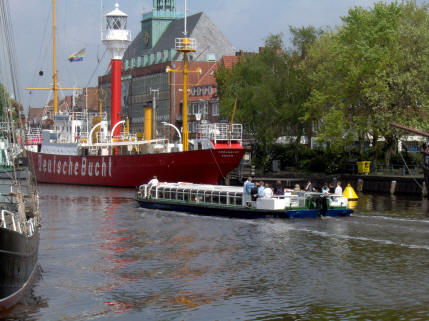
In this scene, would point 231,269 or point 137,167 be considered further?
point 137,167

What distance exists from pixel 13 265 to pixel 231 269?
926 cm

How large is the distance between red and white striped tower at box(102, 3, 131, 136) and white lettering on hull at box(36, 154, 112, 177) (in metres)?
4.61

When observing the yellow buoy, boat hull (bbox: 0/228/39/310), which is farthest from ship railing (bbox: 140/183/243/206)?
boat hull (bbox: 0/228/39/310)

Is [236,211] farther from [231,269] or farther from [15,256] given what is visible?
[15,256]

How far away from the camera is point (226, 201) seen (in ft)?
142

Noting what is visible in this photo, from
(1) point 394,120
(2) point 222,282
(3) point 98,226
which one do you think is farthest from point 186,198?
(1) point 394,120

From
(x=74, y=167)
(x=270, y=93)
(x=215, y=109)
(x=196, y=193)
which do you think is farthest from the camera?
(x=215, y=109)

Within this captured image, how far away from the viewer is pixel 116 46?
8569 centimetres

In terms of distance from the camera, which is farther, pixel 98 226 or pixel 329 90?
pixel 329 90

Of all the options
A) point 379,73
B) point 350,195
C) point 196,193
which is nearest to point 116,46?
point 379,73

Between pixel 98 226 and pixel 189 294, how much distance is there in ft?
59.7

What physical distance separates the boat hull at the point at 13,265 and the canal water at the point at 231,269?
0.47 metres

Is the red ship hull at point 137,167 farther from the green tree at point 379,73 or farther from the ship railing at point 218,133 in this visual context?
the green tree at point 379,73

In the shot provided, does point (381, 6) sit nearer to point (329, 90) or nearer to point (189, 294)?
point (329, 90)
